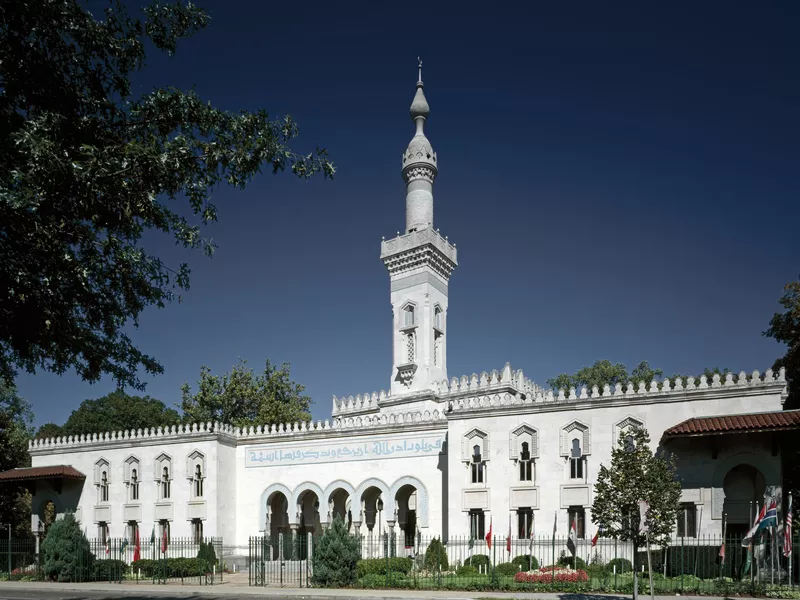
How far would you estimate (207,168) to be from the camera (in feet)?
38.8

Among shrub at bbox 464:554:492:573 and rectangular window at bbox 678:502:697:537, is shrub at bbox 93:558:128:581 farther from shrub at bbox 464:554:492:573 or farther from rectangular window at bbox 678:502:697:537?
rectangular window at bbox 678:502:697:537

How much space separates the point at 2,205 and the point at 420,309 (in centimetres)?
3345

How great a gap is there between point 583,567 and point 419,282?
20.9 metres

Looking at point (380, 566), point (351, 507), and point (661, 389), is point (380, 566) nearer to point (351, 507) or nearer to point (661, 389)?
point (351, 507)

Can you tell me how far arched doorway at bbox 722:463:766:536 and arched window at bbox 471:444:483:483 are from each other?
9.11 meters

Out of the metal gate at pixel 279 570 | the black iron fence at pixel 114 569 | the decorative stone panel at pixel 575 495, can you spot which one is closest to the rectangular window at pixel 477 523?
the decorative stone panel at pixel 575 495

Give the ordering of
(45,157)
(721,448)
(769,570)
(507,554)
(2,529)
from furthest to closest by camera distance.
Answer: (2,529) < (507,554) < (721,448) < (769,570) < (45,157)

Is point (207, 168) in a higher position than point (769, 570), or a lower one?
higher

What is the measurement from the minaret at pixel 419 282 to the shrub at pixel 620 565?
56.6 ft

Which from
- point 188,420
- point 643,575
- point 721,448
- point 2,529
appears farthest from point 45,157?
point 188,420

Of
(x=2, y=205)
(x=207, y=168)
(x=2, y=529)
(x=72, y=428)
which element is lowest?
(x=2, y=529)

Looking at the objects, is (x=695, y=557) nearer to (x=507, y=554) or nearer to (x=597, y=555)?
(x=597, y=555)

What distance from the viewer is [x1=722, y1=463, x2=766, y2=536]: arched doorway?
25.7m

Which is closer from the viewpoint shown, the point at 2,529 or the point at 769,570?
the point at 769,570
